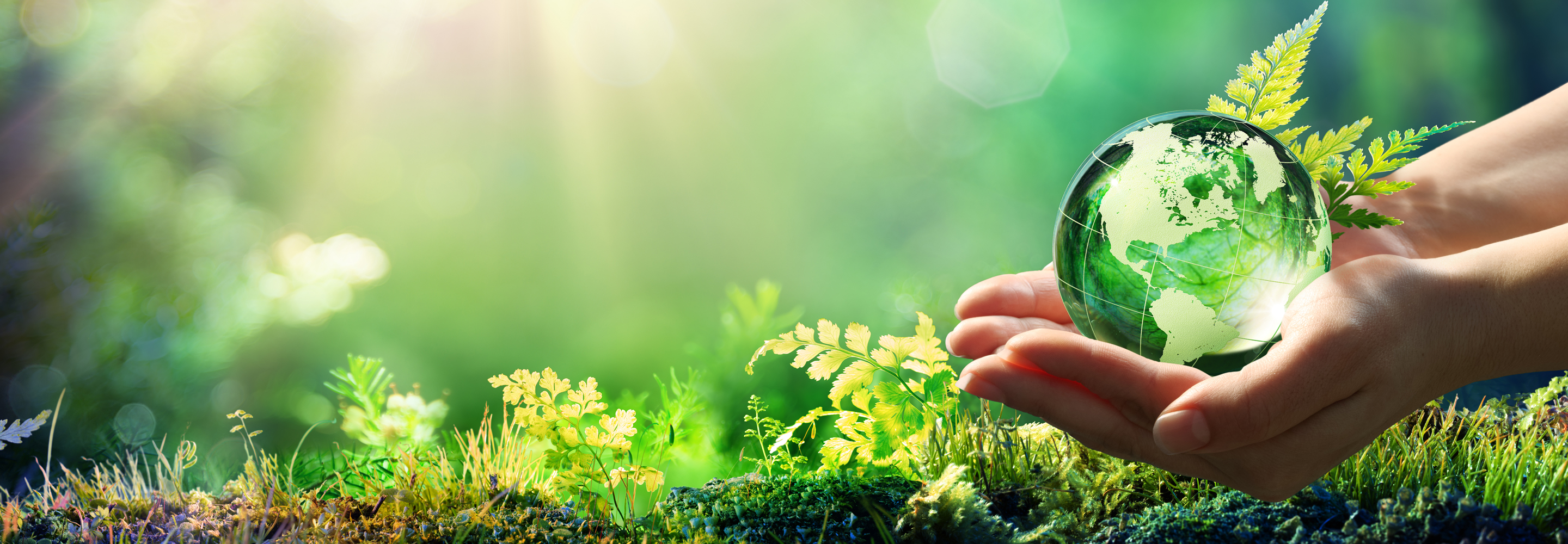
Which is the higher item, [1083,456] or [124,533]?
[124,533]

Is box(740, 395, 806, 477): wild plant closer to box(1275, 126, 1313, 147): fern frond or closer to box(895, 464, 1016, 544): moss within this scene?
box(895, 464, 1016, 544): moss

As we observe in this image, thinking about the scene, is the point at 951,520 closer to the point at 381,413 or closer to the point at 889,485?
the point at 889,485

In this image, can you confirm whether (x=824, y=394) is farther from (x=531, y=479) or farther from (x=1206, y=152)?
(x=1206, y=152)

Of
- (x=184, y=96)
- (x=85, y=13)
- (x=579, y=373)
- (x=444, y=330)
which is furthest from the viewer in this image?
(x=444, y=330)

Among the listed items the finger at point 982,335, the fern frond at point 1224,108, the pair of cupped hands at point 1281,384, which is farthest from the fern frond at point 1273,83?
the finger at point 982,335

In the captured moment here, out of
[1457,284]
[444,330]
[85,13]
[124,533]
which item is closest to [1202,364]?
[1457,284]

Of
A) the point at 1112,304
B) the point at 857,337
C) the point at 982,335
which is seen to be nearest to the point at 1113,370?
the point at 1112,304

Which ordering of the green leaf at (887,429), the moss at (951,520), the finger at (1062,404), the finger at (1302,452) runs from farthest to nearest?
the green leaf at (887,429) < the moss at (951,520) < the finger at (1062,404) < the finger at (1302,452)

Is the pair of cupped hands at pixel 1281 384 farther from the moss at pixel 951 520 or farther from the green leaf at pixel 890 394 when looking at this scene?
the green leaf at pixel 890 394
